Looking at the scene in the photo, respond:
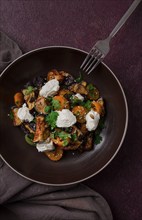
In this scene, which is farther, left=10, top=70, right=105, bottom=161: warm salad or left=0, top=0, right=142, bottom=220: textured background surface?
left=0, top=0, right=142, bottom=220: textured background surface

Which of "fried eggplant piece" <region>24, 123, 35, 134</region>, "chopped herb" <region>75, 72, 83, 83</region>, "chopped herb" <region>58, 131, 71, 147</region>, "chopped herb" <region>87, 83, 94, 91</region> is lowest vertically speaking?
"chopped herb" <region>58, 131, 71, 147</region>

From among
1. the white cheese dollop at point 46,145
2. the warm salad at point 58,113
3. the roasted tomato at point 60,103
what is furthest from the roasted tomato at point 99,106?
the white cheese dollop at point 46,145

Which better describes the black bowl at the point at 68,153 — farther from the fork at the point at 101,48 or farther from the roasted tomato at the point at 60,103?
the roasted tomato at the point at 60,103

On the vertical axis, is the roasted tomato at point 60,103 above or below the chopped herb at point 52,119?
above

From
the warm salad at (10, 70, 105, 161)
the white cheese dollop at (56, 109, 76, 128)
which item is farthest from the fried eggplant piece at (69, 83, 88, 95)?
the white cheese dollop at (56, 109, 76, 128)

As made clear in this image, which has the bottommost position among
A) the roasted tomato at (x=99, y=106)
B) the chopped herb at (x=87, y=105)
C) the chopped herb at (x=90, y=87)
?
the roasted tomato at (x=99, y=106)

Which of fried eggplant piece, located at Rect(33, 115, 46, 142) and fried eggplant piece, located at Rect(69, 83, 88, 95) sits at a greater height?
fried eggplant piece, located at Rect(69, 83, 88, 95)

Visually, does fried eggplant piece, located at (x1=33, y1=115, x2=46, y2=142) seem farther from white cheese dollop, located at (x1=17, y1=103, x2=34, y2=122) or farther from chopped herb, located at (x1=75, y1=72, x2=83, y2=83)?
chopped herb, located at (x1=75, y1=72, x2=83, y2=83)
